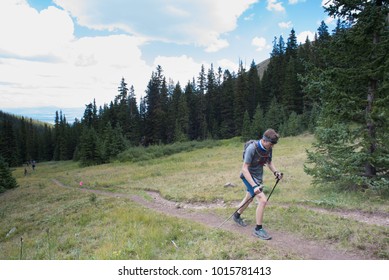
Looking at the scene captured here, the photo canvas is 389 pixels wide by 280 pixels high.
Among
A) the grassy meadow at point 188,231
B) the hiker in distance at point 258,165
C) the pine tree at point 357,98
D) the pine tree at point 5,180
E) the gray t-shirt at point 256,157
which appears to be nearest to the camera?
the grassy meadow at point 188,231

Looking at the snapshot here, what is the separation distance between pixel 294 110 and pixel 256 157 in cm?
5627

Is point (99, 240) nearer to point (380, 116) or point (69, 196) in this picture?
point (380, 116)

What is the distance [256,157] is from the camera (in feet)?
21.1

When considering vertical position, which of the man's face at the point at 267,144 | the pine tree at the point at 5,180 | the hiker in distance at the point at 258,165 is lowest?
the pine tree at the point at 5,180

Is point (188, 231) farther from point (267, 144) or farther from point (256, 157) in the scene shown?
point (267, 144)

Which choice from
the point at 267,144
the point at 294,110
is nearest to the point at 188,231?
the point at 267,144

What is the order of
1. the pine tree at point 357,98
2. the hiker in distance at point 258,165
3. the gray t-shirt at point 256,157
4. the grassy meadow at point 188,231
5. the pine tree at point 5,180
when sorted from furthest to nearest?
the pine tree at point 5,180
the pine tree at point 357,98
the gray t-shirt at point 256,157
the hiker in distance at point 258,165
the grassy meadow at point 188,231

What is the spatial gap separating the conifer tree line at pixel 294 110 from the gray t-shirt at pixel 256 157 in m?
4.61

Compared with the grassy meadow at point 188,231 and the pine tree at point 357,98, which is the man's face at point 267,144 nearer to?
the grassy meadow at point 188,231

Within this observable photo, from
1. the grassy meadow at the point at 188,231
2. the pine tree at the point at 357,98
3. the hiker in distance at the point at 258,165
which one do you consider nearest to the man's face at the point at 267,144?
the hiker in distance at the point at 258,165

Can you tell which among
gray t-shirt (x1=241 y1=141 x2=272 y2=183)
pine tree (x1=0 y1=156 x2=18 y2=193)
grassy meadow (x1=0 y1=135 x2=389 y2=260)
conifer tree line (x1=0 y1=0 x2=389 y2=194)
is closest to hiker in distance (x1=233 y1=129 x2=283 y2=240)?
gray t-shirt (x1=241 y1=141 x2=272 y2=183)

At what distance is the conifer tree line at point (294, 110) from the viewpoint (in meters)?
9.41

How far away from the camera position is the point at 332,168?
9586 mm

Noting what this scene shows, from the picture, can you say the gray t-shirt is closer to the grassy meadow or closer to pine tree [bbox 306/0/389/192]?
the grassy meadow
